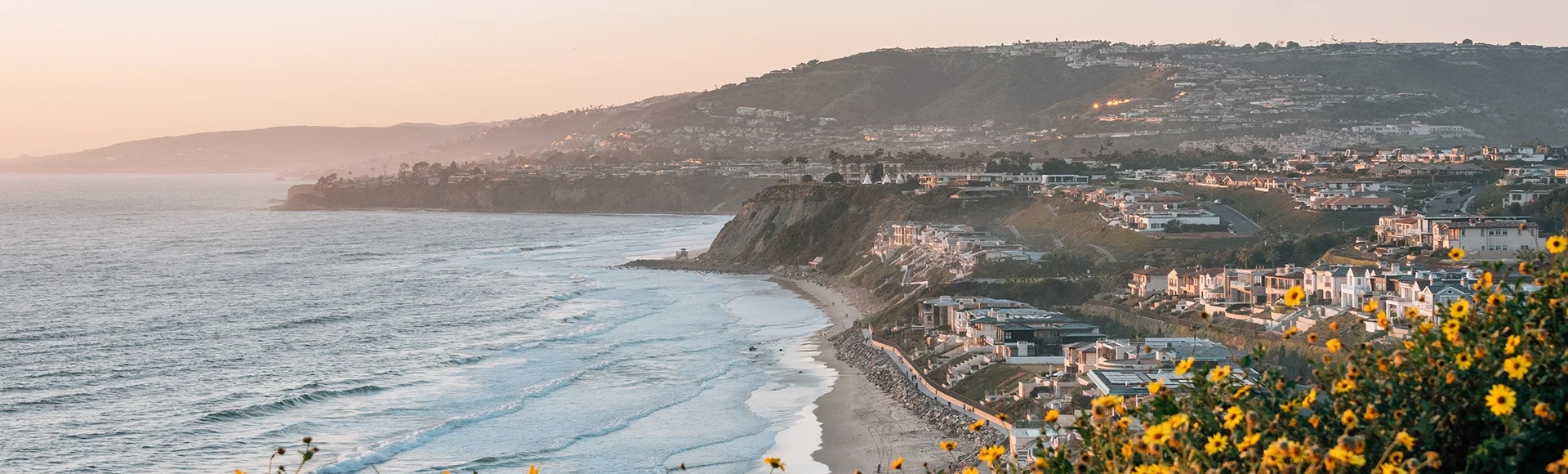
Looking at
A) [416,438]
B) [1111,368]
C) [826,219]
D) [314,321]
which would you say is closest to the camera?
[1111,368]

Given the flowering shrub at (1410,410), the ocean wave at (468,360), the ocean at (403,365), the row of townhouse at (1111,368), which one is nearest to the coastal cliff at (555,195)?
the ocean at (403,365)

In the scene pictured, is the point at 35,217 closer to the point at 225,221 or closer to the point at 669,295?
the point at 225,221

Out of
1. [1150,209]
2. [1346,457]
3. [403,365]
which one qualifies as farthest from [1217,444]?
[1150,209]

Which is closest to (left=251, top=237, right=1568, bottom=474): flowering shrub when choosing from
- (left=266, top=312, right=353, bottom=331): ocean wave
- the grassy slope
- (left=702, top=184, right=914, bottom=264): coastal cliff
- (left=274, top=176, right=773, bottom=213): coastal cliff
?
the grassy slope

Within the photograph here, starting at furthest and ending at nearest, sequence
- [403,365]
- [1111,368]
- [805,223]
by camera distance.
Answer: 1. [805,223]
2. [403,365]
3. [1111,368]

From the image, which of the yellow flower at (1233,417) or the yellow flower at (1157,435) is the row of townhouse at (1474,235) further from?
the yellow flower at (1157,435)

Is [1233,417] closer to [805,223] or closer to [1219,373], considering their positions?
[1219,373]

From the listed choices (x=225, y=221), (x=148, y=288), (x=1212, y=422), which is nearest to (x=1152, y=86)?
(x=225, y=221)

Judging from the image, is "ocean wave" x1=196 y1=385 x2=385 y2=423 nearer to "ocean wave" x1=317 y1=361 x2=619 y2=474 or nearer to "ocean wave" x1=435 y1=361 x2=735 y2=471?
"ocean wave" x1=317 y1=361 x2=619 y2=474
